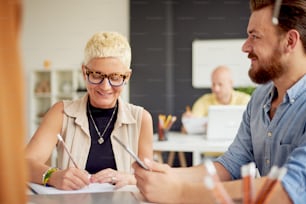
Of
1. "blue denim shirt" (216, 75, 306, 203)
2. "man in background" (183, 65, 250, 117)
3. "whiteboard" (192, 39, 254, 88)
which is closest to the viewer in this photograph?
"blue denim shirt" (216, 75, 306, 203)

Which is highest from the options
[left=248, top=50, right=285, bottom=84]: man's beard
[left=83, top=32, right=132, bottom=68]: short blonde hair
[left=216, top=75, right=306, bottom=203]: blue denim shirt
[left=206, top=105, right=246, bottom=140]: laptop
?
[left=83, top=32, right=132, bottom=68]: short blonde hair

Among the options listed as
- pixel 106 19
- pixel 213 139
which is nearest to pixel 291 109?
pixel 213 139

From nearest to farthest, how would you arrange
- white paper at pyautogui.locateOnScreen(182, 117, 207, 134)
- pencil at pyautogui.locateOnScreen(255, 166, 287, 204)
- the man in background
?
pencil at pyautogui.locateOnScreen(255, 166, 287, 204) < white paper at pyautogui.locateOnScreen(182, 117, 207, 134) < the man in background

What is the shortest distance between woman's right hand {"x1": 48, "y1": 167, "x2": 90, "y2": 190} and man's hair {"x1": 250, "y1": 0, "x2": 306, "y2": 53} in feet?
1.47

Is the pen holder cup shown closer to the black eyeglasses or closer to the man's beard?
the black eyeglasses

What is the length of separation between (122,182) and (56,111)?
317 mm

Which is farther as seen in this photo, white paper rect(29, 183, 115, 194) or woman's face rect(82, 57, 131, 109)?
woman's face rect(82, 57, 131, 109)

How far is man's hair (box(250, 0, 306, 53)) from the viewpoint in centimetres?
68

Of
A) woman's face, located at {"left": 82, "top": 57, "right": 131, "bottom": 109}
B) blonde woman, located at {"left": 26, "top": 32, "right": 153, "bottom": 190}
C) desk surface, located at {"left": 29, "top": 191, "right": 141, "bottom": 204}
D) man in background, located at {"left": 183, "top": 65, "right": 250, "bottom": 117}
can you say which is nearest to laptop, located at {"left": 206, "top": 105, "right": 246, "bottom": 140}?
man in background, located at {"left": 183, "top": 65, "right": 250, "bottom": 117}

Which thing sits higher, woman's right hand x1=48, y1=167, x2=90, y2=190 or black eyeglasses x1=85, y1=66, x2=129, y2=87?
black eyeglasses x1=85, y1=66, x2=129, y2=87

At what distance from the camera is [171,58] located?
3314mm

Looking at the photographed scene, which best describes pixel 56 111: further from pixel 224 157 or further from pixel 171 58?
pixel 171 58

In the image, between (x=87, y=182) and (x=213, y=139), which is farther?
(x=213, y=139)

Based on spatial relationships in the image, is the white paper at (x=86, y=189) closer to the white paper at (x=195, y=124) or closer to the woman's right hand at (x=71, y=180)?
the woman's right hand at (x=71, y=180)
